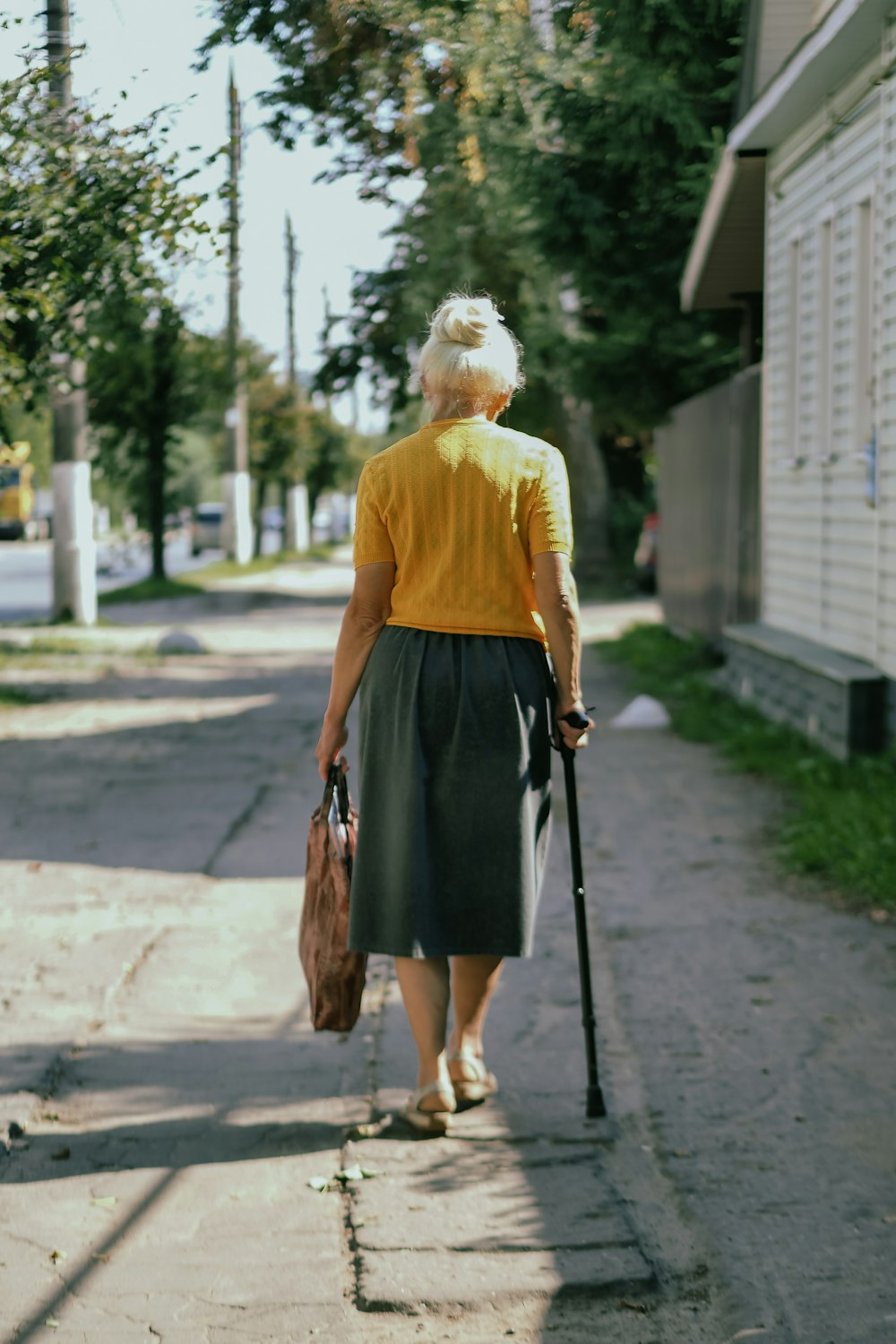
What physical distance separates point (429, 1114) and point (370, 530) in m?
1.48

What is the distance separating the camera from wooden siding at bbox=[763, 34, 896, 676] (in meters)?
9.09

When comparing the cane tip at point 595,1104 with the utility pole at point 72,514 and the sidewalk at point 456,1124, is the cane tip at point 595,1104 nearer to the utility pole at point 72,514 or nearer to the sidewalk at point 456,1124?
the sidewalk at point 456,1124

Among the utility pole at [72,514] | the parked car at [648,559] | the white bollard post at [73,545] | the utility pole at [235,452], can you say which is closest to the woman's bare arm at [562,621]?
the utility pole at [72,514]

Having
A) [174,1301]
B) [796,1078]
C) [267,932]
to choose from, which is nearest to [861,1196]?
[796,1078]

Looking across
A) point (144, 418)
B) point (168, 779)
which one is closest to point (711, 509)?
point (168, 779)

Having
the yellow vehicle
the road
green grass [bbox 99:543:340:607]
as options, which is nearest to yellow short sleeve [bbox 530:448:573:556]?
the road

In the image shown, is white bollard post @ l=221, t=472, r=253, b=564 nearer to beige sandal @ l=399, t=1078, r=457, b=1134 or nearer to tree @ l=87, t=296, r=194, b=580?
tree @ l=87, t=296, r=194, b=580

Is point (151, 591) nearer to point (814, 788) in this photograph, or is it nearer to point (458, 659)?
point (814, 788)

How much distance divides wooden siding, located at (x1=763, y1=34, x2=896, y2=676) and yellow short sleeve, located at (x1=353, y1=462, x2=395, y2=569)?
17.5ft

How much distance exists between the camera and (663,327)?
18.7 meters

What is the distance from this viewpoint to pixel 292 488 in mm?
49281

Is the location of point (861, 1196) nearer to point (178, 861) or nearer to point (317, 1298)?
point (317, 1298)

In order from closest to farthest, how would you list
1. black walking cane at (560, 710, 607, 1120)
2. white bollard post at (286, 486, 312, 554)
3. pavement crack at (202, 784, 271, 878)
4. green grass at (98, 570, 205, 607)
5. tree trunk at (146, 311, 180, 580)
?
black walking cane at (560, 710, 607, 1120) < pavement crack at (202, 784, 271, 878) < tree trunk at (146, 311, 180, 580) < green grass at (98, 570, 205, 607) < white bollard post at (286, 486, 312, 554)

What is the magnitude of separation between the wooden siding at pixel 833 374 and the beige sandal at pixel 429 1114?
526 centimetres
